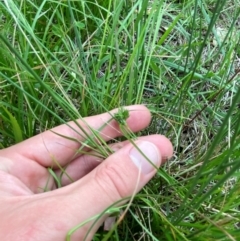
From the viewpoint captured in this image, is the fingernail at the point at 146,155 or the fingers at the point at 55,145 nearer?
the fingernail at the point at 146,155

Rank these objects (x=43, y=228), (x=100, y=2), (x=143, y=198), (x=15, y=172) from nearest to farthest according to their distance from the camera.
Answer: (x=43, y=228) → (x=143, y=198) → (x=15, y=172) → (x=100, y=2)

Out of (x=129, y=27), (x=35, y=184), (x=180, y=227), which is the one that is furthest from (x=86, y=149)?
(x=129, y=27)

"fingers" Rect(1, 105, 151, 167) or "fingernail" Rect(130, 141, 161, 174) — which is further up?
"fingernail" Rect(130, 141, 161, 174)

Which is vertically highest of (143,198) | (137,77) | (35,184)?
(137,77)

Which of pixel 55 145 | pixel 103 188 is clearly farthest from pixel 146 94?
pixel 103 188

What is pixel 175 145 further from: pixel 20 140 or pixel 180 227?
pixel 20 140

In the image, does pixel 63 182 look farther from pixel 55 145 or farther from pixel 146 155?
pixel 146 155
